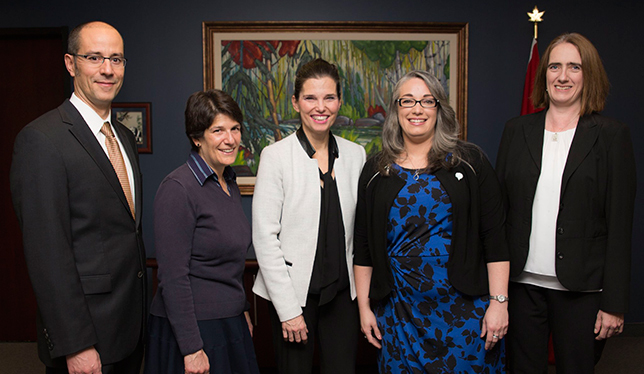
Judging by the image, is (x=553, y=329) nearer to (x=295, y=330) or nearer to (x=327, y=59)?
(x=295, y=330)

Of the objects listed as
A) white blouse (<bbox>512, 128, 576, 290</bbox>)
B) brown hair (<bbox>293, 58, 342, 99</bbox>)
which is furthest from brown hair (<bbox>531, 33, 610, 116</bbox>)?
brown hair (<bbox>293, 58, 342, 99</bbox>)

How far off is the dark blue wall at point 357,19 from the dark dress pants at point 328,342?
1957 mm

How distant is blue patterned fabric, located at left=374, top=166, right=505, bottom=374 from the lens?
1.67 meters

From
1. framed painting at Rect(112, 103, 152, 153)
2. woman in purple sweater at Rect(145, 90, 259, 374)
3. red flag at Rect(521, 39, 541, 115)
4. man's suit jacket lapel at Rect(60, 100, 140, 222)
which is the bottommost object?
woman in purple sweater at Rect(145, 90, 259, 374)

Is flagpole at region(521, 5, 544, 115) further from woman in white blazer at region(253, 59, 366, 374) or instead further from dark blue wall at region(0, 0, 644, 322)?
woman in white blazer at region(253, 59, 366, 374)

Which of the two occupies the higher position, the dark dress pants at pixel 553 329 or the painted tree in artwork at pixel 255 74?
the painted tree in artwork at pixel 255 74

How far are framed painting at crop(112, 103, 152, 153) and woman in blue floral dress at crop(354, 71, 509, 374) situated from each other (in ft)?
7.68

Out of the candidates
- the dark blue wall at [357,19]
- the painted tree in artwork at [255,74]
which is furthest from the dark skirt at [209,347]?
the painted tree in artwork at [255,74]

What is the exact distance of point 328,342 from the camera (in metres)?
1.82

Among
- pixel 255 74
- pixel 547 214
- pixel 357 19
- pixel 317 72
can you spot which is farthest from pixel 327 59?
pixel 547 214

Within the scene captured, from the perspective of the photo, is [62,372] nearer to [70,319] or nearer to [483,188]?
[70,319]

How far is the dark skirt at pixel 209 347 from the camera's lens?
1562 mm

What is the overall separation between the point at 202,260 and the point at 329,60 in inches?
92.2

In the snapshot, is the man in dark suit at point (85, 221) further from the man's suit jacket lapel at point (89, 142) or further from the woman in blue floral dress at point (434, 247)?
the woman in blue floral dress at point (434, 247)
